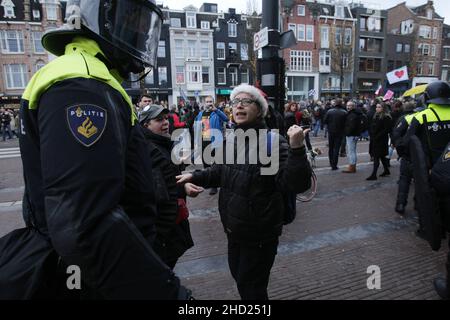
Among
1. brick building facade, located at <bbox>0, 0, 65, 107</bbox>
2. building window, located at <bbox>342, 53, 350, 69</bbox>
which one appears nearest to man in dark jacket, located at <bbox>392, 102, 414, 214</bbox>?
brick building facade, located at <bbox>0, 0, 65, 107</bbox>

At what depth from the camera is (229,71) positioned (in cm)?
3953

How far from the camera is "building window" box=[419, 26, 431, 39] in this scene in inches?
1865

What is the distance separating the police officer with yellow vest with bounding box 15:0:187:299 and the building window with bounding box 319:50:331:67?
44.7m

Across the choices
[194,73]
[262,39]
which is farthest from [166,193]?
[194,73]

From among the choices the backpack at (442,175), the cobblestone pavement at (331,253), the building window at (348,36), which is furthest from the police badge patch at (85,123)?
the building window at (348,36)

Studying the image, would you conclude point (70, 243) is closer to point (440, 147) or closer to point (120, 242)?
point (120, 242)

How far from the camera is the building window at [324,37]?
137 feet

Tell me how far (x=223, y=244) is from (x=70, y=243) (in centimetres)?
363

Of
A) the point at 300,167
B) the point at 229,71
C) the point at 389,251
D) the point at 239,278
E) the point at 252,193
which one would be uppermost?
the point at 229,71

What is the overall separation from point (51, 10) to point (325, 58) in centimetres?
3239

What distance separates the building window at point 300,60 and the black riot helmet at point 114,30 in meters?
41.8

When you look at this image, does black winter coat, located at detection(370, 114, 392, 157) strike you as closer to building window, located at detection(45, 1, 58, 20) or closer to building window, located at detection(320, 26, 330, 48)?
building window, located at detection(45, 1, 58, 20)
